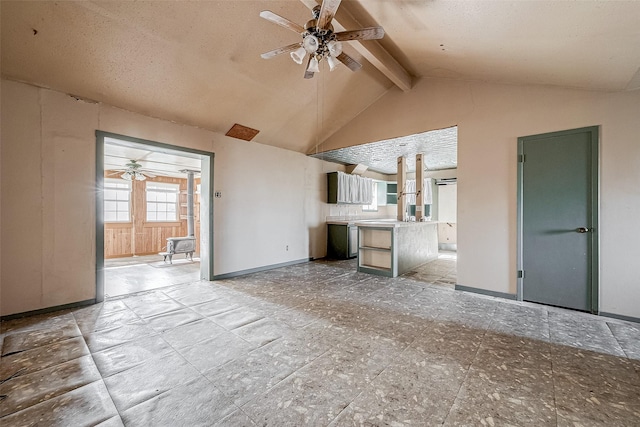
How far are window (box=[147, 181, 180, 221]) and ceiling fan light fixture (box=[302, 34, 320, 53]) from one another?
8.25 meters

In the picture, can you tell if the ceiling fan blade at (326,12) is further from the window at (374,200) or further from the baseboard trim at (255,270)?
the window at (374,200)

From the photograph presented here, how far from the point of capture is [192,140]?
421 cm

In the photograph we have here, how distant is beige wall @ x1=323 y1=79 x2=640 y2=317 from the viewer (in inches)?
111

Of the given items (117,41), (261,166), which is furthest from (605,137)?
(117,41)

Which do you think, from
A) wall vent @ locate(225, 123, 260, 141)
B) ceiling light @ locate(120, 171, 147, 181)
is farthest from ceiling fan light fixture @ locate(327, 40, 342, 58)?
ceiling light @ locate(120, 171, 147, 181)

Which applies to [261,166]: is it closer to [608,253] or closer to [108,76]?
[108,76]

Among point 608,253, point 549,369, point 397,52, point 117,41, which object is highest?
point 397,52

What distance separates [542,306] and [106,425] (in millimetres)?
4362

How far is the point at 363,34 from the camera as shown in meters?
2.23

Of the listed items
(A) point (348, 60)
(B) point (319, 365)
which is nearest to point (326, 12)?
(A) point (348, 60)

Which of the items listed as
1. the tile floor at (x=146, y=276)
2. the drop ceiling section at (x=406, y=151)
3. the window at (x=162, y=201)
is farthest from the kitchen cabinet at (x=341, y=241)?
the window at (x=162, y=201)

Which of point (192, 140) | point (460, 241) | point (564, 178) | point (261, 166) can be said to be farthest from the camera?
point (261, 166)

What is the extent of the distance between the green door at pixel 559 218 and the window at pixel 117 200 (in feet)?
31.9

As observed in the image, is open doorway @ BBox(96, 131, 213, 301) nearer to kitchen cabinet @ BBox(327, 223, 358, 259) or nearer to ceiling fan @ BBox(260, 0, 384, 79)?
ceiling fan @ BBox(260, 0, 384, 79)
